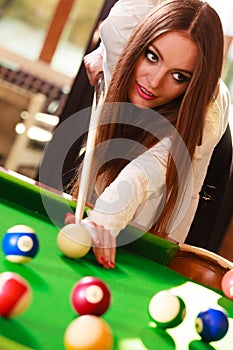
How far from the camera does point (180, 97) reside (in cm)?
271

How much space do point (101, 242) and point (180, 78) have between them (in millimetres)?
1088

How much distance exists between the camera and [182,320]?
145cm

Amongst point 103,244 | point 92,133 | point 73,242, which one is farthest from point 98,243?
point 92,133

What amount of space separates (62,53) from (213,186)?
2.07 metres

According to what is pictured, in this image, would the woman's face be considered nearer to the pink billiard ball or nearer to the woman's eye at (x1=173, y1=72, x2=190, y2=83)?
the woman's eye at (x1=173, y1=72, x2=190, y2=83)

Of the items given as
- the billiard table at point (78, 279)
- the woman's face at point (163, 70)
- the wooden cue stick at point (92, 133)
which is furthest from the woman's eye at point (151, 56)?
the billiard table at point (78, 279)

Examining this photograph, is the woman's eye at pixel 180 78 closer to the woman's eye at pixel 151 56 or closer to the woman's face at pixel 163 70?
the woman's face at pixel 163 70

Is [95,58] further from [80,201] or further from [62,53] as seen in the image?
[62,53]

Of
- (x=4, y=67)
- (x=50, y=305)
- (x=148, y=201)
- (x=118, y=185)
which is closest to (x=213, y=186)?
(x=148, y=201)

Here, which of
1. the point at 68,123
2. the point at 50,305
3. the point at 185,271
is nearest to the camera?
the point at 50,305

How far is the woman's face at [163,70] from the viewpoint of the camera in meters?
2.60

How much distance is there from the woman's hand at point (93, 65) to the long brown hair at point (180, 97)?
→ 10.0 inches

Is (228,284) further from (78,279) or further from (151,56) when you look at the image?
(151,56)

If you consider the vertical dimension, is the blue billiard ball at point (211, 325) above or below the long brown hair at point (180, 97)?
below
